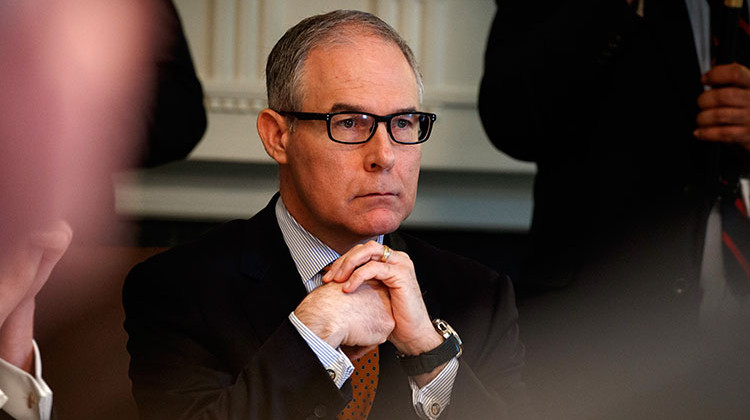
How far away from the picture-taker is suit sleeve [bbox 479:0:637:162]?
1.28 meters

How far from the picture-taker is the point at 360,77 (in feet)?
2.77

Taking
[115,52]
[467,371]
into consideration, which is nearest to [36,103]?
[115,52]

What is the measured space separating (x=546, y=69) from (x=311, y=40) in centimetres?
56

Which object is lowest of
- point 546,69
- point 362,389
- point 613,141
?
point 362,389

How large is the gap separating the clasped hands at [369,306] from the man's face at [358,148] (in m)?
0.04

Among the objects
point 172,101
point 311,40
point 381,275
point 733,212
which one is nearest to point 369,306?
point 381,275

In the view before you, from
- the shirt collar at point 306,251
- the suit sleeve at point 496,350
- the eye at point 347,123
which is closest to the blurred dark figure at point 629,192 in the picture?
the suit sleeve at point 496,350

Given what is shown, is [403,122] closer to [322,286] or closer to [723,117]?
[322,286]

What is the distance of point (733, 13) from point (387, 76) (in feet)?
1.98

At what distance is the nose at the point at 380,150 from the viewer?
2.75 feet

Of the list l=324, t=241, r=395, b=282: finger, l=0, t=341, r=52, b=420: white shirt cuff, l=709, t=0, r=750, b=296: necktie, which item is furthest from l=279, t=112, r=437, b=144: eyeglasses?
l=709, t=0, r=750, b=296: necktie

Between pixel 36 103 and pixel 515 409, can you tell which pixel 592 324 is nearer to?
pixel 515 409

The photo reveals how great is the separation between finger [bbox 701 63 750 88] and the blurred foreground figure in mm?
851

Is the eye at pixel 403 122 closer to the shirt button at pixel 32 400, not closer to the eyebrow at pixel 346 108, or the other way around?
the eyebrow at pixel 346 108
